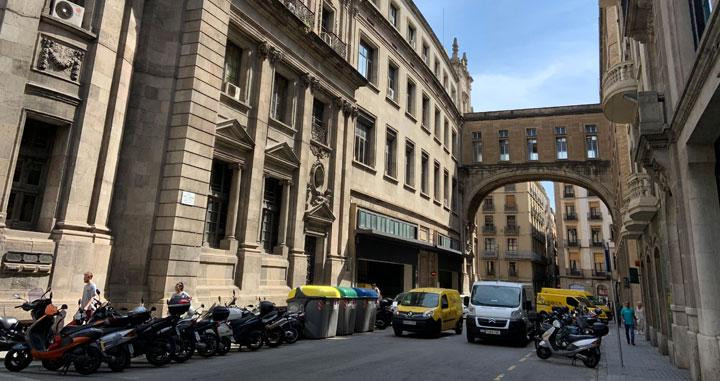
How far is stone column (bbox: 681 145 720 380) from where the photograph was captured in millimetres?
8398

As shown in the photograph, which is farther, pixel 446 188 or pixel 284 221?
pixel 446 188

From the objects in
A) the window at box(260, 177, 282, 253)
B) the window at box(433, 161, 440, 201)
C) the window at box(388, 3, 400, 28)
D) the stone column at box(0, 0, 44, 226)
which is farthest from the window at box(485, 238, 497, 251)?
the stone column at box(0, 0, 44, 226)

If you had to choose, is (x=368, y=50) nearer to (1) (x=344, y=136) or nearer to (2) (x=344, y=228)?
(1) (x=344, y=136)

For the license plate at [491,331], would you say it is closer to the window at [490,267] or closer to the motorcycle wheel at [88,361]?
the motorcycle wheel at [88,361]

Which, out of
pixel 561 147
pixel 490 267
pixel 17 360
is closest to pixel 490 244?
pixel 490 267

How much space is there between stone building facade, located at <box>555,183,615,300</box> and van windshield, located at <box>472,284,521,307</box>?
55178mm

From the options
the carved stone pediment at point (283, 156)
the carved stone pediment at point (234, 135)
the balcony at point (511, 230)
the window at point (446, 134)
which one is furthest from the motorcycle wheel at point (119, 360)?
the balcony at point (511, 230)

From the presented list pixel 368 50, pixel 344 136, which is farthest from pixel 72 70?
pixel 368 50

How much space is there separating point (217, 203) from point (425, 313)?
8.15 meters

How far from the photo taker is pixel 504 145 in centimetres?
4294

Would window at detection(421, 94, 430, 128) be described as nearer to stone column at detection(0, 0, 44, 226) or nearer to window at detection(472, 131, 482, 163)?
window at detection(472, 131, 482, 163)

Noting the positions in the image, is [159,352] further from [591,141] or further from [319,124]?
[591,141]

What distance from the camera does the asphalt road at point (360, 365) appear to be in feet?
26.5

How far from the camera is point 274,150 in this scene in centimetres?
1731
